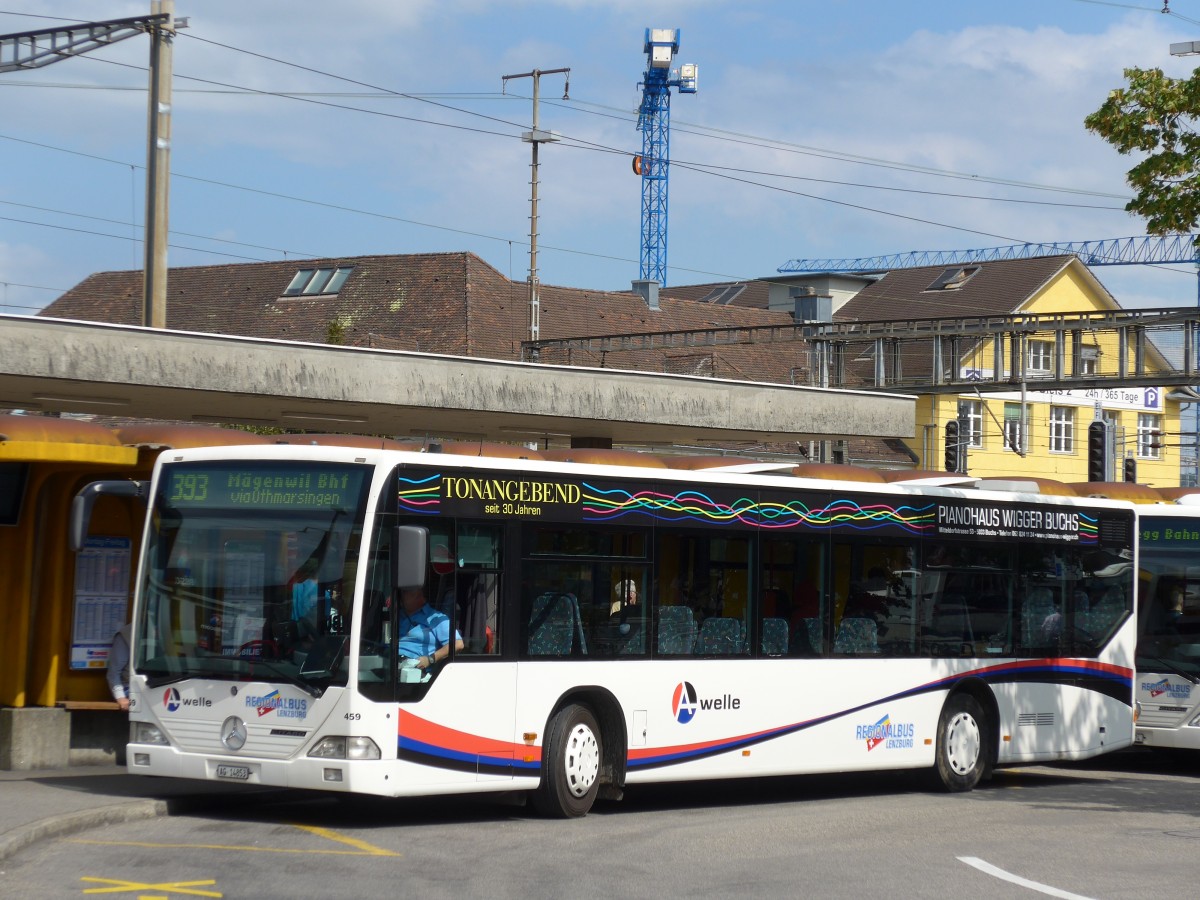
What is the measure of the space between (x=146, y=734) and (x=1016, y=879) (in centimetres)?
620

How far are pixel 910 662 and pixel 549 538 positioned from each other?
15.4ft

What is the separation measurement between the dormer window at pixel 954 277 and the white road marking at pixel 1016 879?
65.7m

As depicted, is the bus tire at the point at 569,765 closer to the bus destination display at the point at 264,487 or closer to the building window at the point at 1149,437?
the bus destination display at the point at 264,487

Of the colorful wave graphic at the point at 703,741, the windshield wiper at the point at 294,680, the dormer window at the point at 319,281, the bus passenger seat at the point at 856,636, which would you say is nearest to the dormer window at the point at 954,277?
the dormer window at the point at 319,281

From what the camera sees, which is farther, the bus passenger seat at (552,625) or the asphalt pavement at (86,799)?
the bus passenger seat at (552,625)

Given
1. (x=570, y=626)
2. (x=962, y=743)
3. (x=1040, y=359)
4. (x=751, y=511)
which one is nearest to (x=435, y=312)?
(x=1040, y=359)

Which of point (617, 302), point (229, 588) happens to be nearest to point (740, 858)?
point (229, 588)

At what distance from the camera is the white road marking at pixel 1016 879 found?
1046 centimetres

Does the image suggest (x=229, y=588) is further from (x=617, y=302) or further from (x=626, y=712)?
(x=617, y=302)

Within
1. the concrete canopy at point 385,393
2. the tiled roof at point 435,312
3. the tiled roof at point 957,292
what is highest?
the tiled roof at point 957,292

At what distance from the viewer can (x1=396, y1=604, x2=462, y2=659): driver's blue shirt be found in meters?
12.5

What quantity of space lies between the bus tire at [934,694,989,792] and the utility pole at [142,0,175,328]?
10781mm

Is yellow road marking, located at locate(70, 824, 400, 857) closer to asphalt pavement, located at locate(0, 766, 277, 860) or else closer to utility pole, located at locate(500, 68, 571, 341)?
asphalt pavement, located at locate(0, 766, 277, 860)

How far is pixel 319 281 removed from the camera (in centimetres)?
6050
